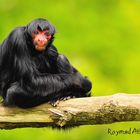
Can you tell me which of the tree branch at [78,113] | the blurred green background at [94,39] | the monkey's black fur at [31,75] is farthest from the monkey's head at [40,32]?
the blurred green background at [94,39]

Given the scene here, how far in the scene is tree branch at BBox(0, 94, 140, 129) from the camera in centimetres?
1223

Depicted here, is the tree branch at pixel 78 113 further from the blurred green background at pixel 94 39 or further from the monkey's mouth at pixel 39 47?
the blurred green background at pixel 94 39

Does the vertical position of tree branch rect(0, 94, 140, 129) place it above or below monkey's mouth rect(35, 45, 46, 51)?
below

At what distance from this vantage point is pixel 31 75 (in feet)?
43.4

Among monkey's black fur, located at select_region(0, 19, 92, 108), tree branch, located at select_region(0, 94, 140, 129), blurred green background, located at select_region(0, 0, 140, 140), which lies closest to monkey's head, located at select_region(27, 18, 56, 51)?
monkey's black fur, located at select_region(0, 19, 92, 108)

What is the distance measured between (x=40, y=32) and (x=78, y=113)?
1599 millimetres

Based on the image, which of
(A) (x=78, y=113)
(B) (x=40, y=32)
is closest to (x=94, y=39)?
(B) (x=40, y=32)

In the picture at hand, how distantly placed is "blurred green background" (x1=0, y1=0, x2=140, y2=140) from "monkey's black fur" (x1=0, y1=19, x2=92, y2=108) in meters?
8.39

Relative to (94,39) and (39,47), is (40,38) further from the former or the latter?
(94,39)

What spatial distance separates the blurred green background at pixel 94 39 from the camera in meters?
22.7

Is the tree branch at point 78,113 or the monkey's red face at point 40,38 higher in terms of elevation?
the monkey's red face at point 40,38

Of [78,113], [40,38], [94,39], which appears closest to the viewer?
[78,113]

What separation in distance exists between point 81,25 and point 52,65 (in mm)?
11752

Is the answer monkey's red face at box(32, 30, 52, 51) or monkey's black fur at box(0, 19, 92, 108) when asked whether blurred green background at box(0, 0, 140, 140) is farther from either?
monkey's red face at box(32, 30, 52, 51)
